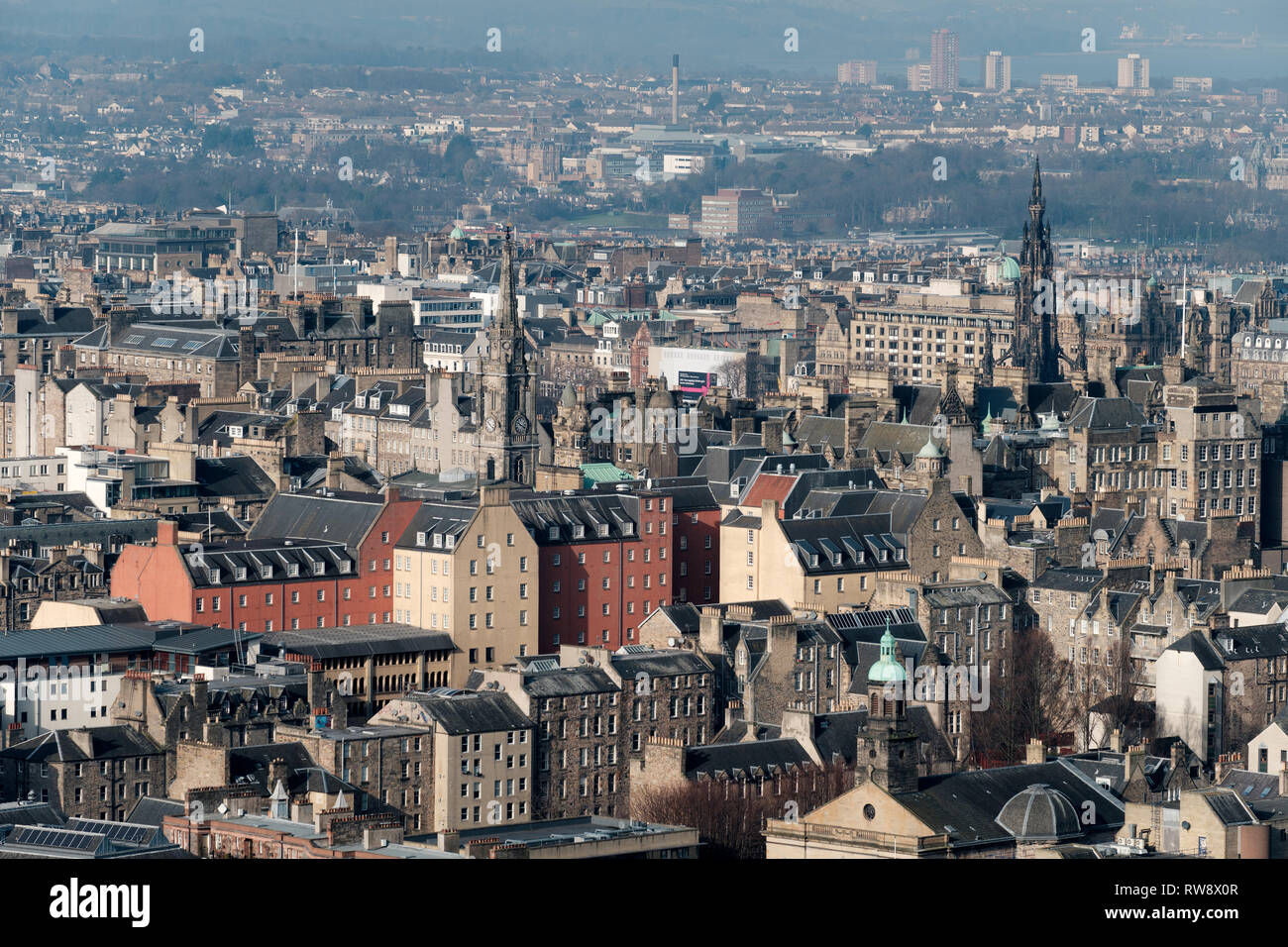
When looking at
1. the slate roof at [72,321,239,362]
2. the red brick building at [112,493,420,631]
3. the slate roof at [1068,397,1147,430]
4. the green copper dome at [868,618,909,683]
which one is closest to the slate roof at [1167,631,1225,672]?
the green copper dome at [868,618,909,683]

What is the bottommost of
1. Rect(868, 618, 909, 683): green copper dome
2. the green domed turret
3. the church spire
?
the green domed turret

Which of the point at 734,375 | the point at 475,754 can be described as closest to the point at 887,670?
the point at 475,754

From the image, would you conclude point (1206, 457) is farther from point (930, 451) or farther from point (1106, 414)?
point (930, 451)

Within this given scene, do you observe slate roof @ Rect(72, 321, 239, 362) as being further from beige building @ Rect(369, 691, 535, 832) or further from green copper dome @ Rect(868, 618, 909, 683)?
green copper dome @ Rect(868, 618, 909, 683)

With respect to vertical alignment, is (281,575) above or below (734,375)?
above
